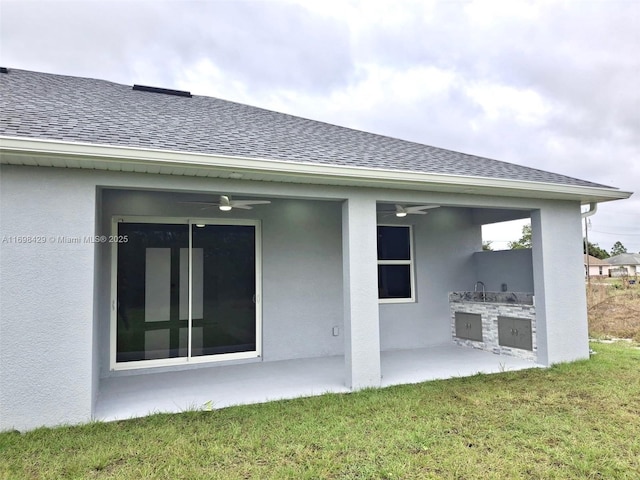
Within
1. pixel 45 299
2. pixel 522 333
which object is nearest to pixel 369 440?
pixel 45 299

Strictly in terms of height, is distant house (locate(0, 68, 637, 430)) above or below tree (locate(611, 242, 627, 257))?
below

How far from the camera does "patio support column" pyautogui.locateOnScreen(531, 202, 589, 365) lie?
653cm

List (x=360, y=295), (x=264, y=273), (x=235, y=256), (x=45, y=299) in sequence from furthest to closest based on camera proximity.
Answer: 1. (x=264, y=273)
2. (x=235, y=256)
3. (x=360, y=295)
4. (x=45, y=299)

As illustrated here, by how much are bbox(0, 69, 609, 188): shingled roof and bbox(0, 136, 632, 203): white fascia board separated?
6.2 inches

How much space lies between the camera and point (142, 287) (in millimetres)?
6230

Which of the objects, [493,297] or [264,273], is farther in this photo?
[493,297]

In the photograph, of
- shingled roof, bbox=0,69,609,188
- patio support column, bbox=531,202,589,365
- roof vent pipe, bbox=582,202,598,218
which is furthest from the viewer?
roof vent pipe, bbox=582,202,598,218

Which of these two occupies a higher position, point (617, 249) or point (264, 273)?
point (617, 249)

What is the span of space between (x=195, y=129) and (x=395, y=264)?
4.66 m

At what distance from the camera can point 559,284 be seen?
665cm

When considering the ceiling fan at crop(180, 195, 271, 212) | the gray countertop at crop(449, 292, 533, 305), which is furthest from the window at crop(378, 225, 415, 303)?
the ceiling fan at crop(180, 195, 271, 212)

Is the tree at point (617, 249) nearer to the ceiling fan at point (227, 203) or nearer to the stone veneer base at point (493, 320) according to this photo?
the stone veneer base at point (493, 320)

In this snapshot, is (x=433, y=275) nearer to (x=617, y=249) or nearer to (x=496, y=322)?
(x=496, y=322)

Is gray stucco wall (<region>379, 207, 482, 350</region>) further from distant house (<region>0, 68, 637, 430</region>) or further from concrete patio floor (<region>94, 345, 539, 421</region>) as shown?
concrete patio floor (<region>94, 345, 539, 421</region>)
